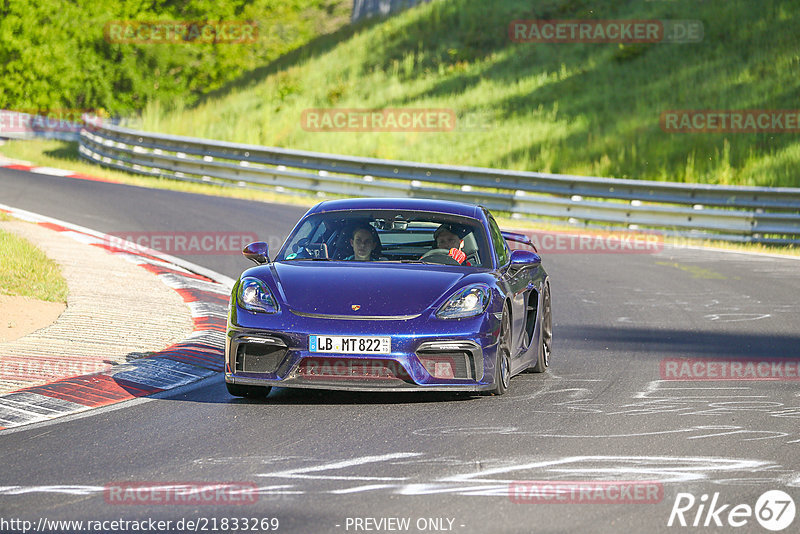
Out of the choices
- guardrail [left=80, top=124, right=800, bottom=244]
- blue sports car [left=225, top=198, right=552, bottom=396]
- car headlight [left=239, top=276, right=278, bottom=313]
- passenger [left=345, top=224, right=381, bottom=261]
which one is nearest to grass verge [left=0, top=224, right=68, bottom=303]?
blue sports car [left=225, top=198, right=552, bottom=396]

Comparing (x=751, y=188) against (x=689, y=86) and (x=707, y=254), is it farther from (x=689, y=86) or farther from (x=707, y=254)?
(x=689, y=86)

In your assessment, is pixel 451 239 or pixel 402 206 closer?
pixel 451 239

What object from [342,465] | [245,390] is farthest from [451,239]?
[342,465]

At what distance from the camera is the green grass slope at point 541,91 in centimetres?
2911

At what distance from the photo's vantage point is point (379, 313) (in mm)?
7820

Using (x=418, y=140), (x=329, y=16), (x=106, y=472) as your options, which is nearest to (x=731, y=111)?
(x=418, y=140)

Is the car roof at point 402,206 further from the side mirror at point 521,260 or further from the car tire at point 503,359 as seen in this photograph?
the car tire at point 503,359

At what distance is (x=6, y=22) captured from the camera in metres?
61.9

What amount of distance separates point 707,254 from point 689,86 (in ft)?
47.5

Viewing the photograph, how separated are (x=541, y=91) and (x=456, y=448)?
2992 centimetres

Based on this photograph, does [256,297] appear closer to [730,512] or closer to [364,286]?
[364,286]

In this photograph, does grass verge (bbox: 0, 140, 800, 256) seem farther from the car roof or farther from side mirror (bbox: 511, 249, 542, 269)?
side mirror (bbox: 511, 249, 542, 269)

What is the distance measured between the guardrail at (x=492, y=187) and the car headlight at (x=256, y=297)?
47.7 ft

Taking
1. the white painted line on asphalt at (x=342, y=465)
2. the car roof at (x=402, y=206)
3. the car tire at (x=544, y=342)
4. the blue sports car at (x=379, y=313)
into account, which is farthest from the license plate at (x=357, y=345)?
the car tire at (x=544, y=342)
